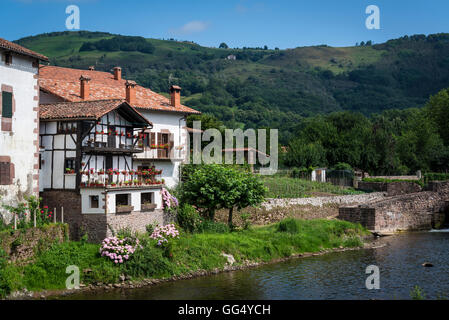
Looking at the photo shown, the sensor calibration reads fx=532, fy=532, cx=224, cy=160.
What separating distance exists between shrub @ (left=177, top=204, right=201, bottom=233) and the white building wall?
32.8ft

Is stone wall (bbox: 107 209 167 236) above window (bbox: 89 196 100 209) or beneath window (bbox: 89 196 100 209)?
beneath

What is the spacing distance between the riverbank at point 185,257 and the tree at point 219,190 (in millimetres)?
2375

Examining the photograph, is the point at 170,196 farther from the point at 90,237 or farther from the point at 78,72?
the point at 78,72

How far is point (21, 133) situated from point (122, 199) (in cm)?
716

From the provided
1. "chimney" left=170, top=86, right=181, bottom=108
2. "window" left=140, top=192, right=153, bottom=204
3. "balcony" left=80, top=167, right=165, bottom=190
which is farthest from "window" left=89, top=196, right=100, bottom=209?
"chimney" left=170, top=86, right=181, bottom=108

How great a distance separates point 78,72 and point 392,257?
97.6ft

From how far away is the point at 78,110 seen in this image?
32.3 metres

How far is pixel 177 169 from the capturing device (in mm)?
43000

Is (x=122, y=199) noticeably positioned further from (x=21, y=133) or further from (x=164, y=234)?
(x=21, y=133)

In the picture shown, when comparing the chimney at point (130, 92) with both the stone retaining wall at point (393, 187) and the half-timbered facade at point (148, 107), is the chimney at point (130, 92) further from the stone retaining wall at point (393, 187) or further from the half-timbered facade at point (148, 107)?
the stone retaining wall at point (393, 187)

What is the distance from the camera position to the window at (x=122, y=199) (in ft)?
108

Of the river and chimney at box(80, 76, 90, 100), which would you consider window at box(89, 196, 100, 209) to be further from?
chimney at box(80, 76, 90, 100)

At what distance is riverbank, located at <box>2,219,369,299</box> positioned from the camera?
86.6 feet
